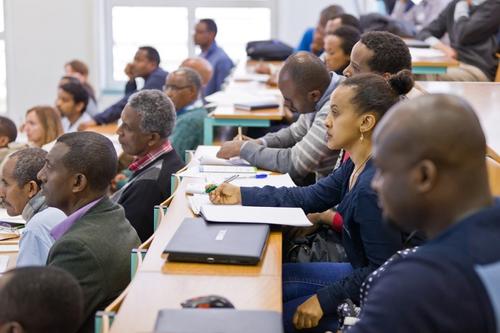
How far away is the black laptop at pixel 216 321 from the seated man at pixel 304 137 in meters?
1.68

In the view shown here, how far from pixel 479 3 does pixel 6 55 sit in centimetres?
567

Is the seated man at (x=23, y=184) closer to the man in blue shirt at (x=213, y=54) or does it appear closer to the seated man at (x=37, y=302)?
the seated man at (x=37, y=302)

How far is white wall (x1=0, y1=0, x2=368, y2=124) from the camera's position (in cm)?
930

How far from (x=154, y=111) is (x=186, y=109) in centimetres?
142

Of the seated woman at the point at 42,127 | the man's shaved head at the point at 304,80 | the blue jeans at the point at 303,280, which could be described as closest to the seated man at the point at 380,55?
the man's shaved head at the point at 304,80

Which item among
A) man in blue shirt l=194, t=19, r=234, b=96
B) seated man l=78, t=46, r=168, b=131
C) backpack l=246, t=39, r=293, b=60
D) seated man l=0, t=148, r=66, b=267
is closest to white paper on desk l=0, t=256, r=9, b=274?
seated man l=0, t=148, r=66, b=267

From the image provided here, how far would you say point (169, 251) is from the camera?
2.32m

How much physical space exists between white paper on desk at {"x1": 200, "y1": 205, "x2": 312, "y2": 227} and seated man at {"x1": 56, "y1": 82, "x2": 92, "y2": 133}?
431 cm

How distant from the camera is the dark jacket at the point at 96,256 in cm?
235

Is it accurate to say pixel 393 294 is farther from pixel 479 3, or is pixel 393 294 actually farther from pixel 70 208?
pixel 479 3

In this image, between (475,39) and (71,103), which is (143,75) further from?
(475,39)

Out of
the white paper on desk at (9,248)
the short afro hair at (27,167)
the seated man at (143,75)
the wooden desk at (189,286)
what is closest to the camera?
the wooden desk at (189,286)

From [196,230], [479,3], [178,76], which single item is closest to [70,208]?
[196,230]

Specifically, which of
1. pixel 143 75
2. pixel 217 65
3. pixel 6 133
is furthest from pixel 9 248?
pixel 217 65
